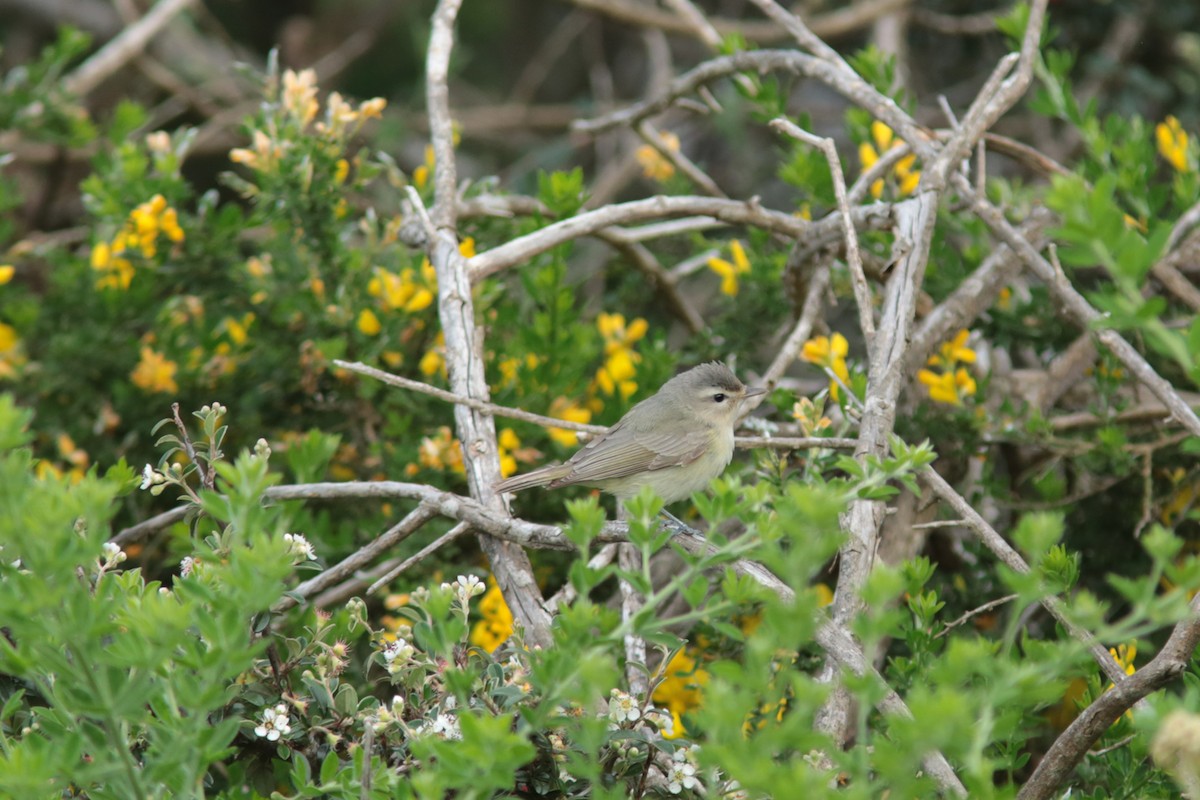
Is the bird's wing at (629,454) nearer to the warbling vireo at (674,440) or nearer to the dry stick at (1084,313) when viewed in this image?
the warbling vireo at (674,440)

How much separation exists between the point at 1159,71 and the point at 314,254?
16.2 ft

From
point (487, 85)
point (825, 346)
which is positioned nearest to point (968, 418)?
point (825, 346)

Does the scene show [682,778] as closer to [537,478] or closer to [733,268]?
[537,478]

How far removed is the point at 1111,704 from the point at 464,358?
1.93 m

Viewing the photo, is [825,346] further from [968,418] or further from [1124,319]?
[1124,319]

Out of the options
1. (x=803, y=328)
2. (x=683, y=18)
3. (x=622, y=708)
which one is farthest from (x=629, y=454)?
(x=683, y=18)

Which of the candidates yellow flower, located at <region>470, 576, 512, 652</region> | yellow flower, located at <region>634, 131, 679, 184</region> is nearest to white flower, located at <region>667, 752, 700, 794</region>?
yellow flower, located at <region>470, 576, 512, 652</region>

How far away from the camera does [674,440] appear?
417 centimetres

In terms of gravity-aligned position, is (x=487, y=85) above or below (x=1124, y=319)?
below

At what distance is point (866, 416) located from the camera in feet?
9.66

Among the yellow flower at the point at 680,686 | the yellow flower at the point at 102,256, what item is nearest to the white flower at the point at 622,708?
the yellow flower at the point at 680,686

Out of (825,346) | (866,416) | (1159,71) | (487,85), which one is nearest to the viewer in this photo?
(866,416)

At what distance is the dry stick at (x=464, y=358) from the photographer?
2924 millimetres

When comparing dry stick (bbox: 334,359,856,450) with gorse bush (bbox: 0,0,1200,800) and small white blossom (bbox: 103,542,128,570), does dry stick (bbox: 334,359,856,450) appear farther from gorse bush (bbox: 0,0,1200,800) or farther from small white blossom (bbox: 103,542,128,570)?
small white blossom (bbox: 103,542,128,570)
